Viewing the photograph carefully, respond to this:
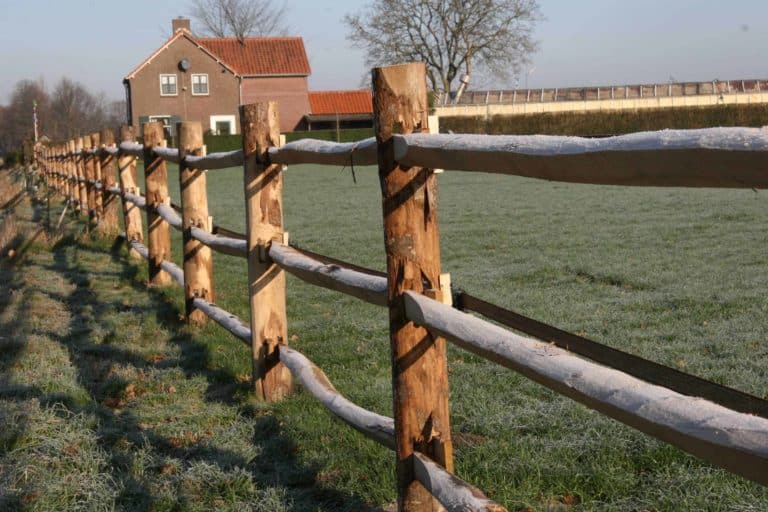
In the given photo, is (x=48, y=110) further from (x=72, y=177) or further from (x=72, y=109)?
(x=72, y=177)

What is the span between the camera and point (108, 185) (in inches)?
517

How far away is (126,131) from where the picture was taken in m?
11.4

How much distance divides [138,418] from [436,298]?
2357 millimetres

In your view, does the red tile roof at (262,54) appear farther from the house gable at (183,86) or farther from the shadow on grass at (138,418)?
the shadow on grass at (138,418)

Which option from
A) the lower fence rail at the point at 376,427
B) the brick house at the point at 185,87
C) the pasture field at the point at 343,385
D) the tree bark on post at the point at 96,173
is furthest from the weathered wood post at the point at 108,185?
the brick house at the point at 185,87

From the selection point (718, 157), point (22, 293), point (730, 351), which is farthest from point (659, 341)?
point (22, 293)

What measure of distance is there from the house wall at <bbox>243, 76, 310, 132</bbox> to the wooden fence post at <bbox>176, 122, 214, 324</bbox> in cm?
5890

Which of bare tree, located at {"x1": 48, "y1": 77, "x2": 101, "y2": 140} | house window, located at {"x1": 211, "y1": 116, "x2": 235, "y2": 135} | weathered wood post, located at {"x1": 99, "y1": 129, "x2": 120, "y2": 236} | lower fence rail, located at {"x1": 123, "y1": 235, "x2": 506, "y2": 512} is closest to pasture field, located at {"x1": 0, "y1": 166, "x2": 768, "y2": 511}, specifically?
lower fence rail, located at {"x1": 123, "y1": 235, "x2": 506, "y2": 512}

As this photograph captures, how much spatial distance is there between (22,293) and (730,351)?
249 inches

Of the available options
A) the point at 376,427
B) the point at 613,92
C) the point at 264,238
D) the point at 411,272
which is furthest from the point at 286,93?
the point at 411,272

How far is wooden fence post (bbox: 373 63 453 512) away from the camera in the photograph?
127 inches

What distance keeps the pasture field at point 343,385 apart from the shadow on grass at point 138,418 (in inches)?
0.5

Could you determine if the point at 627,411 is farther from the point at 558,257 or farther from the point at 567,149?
the point at 558,257

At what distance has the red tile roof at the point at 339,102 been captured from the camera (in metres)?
69.1
